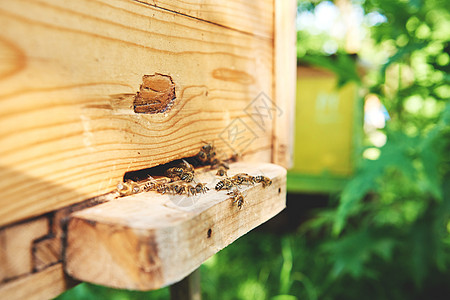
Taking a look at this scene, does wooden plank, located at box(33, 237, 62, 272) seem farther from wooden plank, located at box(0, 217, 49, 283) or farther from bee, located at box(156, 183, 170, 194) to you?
bee, located at box(156, 183, 170, 194)

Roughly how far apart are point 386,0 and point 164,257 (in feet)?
8.61

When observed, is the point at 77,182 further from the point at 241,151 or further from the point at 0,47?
the point at 241,151

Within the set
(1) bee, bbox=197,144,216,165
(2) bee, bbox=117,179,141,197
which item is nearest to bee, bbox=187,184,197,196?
(2) bee, bbox=117,179,141,197

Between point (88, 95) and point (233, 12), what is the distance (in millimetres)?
619

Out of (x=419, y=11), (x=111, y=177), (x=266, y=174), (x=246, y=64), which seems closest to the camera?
(x=111, y=177)

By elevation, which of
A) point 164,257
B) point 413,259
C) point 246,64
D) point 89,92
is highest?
point 246,64

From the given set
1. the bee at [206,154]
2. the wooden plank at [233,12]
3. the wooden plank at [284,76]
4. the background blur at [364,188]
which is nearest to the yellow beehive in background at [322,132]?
the background blur at [364,188]

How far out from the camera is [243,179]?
1.06m

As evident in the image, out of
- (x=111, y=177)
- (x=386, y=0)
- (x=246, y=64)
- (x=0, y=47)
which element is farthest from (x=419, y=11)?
(x=0, y=47)

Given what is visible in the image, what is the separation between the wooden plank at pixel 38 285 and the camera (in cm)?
66

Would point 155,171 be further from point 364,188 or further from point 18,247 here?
point 364,188

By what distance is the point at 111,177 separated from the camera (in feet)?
2.83

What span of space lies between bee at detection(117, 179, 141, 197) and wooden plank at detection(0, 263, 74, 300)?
19 cm

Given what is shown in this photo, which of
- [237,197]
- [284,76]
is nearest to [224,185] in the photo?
[237,197]
